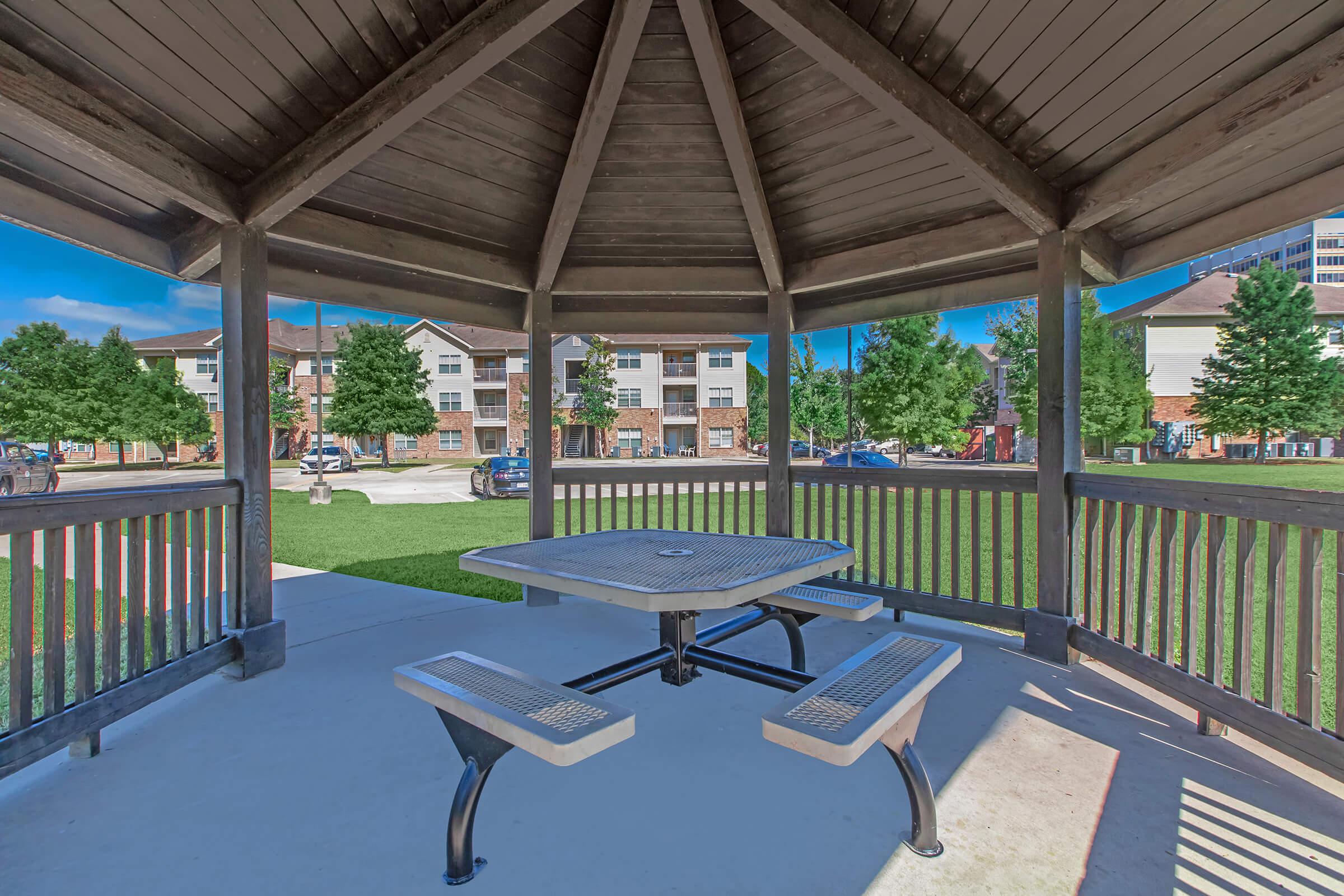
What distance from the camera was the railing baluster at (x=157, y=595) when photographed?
2.51 meters

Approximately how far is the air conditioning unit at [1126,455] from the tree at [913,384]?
5.00 meters

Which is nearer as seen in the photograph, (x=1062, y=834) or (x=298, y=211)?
(x=1062, y=834)

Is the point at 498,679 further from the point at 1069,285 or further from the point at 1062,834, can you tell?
the point at 1069,285

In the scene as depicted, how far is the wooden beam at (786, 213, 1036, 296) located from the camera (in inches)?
131

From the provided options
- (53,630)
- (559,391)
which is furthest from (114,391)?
(53,630)

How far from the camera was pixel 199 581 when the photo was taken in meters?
2.76

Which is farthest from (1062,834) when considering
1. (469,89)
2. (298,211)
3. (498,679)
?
(298,211)

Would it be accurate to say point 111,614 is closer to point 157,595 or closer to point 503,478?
point 157,595

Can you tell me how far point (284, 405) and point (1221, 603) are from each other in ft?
111

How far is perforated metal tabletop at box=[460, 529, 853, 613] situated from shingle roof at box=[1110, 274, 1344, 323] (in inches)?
183

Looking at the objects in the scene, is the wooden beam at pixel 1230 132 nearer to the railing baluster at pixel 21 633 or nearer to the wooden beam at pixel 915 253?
the wooden beam at pixel 915 253

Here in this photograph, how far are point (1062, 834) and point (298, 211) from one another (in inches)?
164

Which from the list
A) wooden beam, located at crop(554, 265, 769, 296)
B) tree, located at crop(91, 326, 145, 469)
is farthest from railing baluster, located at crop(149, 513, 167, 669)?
tree, located at crop(91, 326, 145, 469)

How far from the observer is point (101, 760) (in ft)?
7.13
